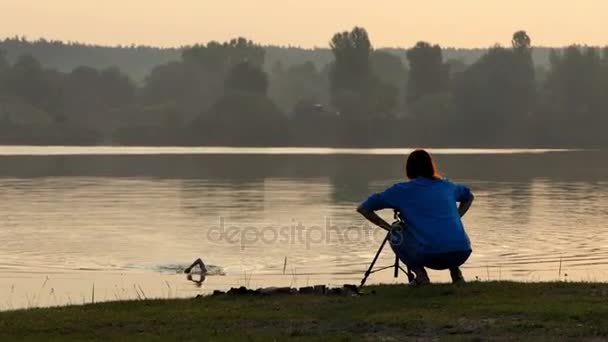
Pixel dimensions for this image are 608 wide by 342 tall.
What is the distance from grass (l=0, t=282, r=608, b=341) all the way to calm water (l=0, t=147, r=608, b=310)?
527 centimetres

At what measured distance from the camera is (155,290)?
22.1m

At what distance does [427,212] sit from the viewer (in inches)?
615

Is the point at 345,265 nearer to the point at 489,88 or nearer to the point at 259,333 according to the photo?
the point at 259,333

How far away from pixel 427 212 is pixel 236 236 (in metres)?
18.9

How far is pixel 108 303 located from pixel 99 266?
1062 cm

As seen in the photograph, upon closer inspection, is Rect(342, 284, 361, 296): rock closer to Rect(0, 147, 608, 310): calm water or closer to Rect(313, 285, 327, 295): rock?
Rect(313, 285, 327, 295): rock

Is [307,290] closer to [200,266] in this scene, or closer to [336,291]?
[336,291]

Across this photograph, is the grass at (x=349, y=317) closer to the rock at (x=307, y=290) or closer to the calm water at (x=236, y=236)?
the rock at (x=307, y=290)

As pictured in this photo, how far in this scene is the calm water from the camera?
78.7 feet

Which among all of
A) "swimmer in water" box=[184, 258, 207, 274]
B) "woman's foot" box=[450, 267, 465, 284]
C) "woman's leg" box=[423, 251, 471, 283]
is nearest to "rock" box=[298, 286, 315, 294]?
"woman's leg" box=[423, 251, 471, 283]

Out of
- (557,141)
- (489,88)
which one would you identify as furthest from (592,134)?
(489,88)

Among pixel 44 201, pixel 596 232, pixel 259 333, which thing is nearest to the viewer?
pixel 259 333

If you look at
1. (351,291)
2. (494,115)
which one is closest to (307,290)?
(351,291)

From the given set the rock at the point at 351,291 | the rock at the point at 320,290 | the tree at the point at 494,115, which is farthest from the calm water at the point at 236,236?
the tree at the point at 494,115
